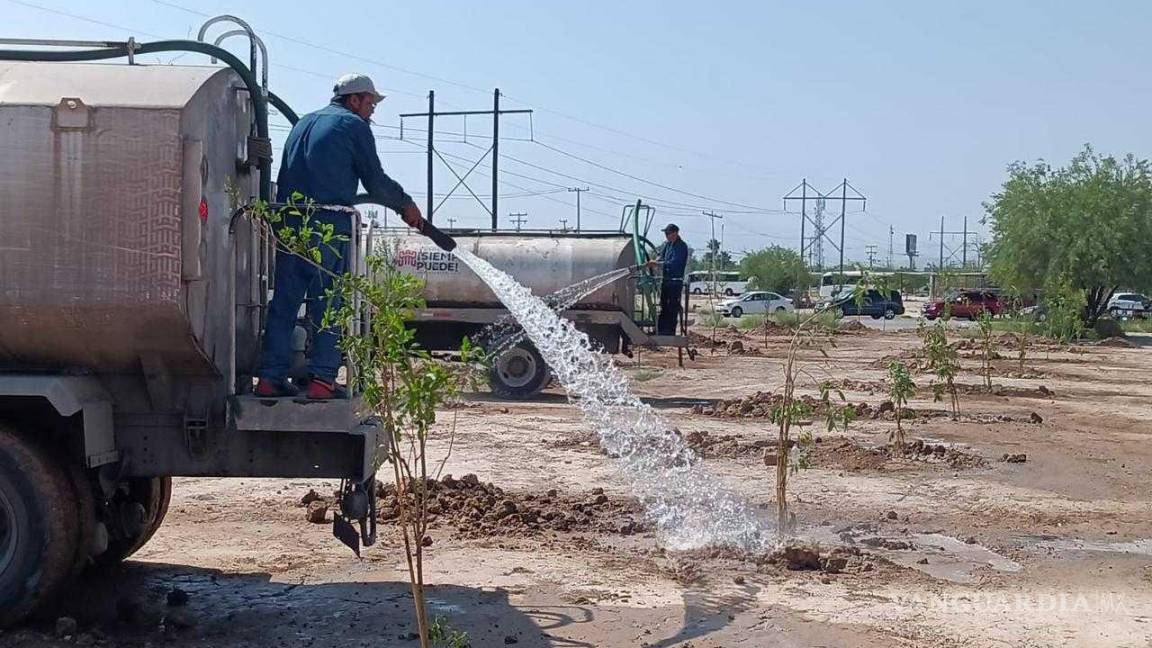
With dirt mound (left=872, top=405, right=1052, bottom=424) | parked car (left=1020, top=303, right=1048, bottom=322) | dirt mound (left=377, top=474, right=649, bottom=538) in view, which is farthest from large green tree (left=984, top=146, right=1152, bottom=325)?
dirt mound (left=377, top=474, right=649, bottom=538)

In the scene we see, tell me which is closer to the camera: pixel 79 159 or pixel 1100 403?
pixel 79 159

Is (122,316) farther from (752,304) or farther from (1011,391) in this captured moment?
(752,304)

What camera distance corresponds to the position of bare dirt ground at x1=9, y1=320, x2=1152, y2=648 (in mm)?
6707

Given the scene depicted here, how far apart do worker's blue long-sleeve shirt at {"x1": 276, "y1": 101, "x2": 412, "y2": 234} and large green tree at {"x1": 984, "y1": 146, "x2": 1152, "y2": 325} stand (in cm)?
3545

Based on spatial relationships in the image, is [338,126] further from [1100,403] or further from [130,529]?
[1100,403]

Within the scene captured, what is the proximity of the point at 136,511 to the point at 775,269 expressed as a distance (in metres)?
78.7

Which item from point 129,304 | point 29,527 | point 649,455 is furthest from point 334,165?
point 649,455

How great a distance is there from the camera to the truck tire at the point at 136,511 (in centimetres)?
727

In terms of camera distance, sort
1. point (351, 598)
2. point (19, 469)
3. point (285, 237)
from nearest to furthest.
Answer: point (285, 237), point (19, 469), point (351, 598)

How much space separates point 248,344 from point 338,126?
1.28 m

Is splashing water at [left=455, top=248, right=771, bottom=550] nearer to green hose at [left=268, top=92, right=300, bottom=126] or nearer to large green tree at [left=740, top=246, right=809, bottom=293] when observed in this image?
green hose at [left=268, top=92, right=300, bottom=126]

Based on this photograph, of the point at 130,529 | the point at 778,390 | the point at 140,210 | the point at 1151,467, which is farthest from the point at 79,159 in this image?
the point at 778,390

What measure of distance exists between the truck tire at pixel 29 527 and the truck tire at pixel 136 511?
897mm

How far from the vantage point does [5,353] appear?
6.21m
